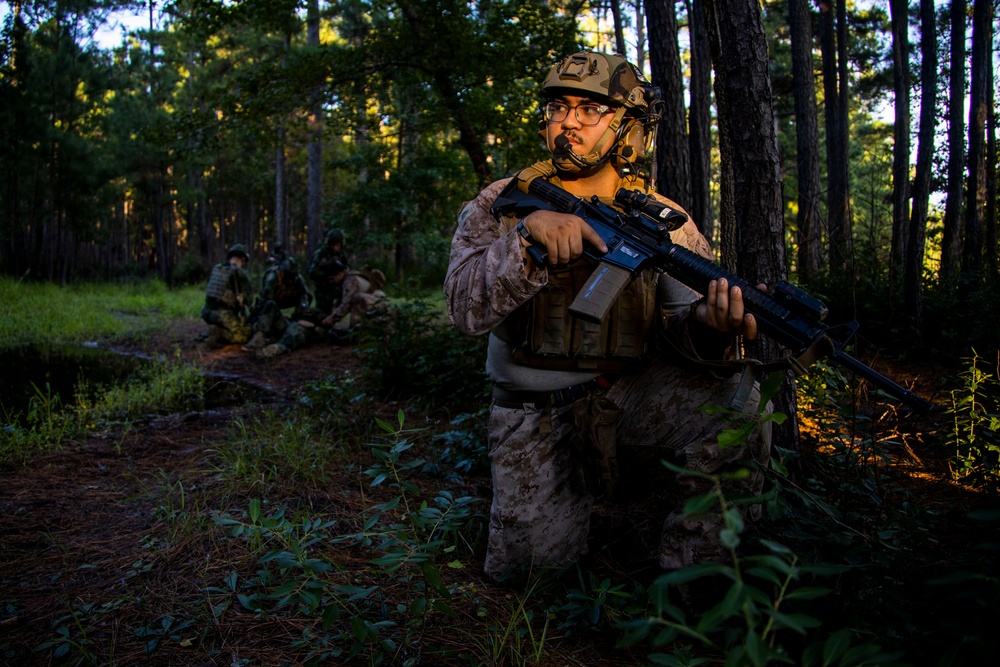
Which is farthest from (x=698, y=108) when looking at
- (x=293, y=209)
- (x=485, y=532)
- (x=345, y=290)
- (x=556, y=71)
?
(x=293, y=209)

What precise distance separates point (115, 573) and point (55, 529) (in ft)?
2.41

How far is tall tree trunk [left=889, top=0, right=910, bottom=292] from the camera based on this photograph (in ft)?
23.4

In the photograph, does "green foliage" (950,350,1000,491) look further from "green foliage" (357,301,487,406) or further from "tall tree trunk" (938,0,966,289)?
"tall tree trunk" (938,0,966,289)

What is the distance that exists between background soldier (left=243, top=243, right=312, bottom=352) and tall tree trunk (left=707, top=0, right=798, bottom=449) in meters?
8.91

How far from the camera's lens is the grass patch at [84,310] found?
1023 centimetres

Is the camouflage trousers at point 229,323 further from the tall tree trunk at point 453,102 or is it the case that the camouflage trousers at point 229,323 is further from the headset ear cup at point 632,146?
the headset ear cup at point 632,146

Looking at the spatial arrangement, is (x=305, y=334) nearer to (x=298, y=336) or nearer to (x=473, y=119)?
(x=298, y=336)

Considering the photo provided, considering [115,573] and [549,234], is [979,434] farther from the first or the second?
[115,573]

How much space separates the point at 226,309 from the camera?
10664mm

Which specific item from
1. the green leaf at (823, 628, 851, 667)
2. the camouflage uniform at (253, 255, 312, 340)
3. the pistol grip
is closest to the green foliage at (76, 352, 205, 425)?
the camouflage uniform at (253, 255, 312, 340)

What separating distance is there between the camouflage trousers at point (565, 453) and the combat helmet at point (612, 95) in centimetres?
97

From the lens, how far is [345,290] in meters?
10.7

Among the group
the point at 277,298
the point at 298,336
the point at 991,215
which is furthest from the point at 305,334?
the point at 991,215

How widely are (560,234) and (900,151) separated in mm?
8614
